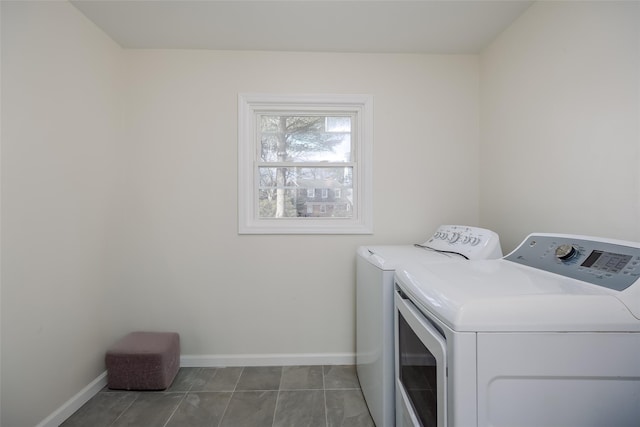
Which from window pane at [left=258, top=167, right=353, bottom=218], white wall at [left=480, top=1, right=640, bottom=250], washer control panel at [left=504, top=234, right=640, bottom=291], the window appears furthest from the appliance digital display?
window pane at [left=258, top=167, right=353, bottom=218]

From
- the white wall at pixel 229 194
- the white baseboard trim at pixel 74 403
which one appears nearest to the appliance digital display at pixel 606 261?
the white wall at pixel 229 194

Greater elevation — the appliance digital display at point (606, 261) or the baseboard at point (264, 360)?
the appliance digital display at point (606, 261)

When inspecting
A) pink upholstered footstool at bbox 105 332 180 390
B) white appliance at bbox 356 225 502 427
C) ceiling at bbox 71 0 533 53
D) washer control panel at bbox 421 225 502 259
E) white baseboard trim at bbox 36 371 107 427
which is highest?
ceiling at bbox 71 0 533 53

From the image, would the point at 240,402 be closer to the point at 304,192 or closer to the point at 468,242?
the point at 304,192

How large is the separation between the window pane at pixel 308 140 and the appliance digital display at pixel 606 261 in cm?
149

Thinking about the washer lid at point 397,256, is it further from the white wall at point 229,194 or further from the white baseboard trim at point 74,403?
the white baseboard trim at point 74,403

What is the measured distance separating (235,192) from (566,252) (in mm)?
1870

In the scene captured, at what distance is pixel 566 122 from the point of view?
4.29 ft

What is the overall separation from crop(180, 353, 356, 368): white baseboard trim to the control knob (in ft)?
4.88

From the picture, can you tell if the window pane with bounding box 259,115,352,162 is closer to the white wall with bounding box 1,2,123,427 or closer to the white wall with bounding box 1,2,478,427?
the white wall with bounding box 1,2,478,427

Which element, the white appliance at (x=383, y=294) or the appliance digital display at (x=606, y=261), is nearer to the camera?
the appliance digital display at (x=606, y=261)

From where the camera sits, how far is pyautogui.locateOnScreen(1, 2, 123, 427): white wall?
124cm

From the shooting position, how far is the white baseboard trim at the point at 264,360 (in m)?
1.93

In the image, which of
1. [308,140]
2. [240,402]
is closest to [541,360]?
[240,402]
